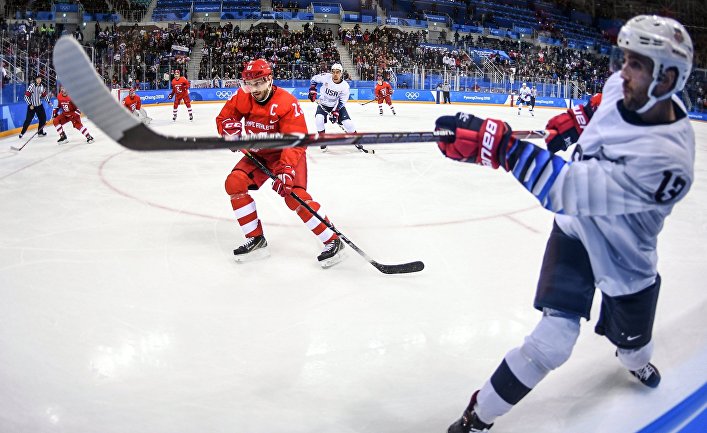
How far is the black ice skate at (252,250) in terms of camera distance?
12.3ft

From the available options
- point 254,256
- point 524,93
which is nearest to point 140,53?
point 524,93

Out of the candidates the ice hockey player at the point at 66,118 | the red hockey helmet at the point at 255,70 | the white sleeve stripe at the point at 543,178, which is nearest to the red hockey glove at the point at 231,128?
the red hockey helmet at the point at 255,70

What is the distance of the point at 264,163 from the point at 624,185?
2741 millimetres

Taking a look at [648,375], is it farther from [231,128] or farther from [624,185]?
[231,128]

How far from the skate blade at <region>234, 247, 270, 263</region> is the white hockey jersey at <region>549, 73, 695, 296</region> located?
2463 millimetres

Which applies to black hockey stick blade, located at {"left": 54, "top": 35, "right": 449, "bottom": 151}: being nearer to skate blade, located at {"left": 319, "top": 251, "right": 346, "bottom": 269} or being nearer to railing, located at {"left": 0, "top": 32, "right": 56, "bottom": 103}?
skate blade, located at {"left": 319, "top": 251, "right": 346, "bottom": 269}

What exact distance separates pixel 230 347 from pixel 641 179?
6.15 ft

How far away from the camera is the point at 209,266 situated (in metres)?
3.64

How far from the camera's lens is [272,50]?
22.8 m

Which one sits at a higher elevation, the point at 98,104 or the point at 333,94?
the point at 98,104

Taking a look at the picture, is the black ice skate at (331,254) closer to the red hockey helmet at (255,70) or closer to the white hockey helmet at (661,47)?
the red hockey helmet at (255,70)

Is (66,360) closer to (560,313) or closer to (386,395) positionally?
(386,395)

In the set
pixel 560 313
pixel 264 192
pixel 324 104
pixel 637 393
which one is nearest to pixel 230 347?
pixel 560 313

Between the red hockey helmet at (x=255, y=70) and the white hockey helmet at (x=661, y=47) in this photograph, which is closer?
the white hockey helmet at (x=661, y=47)
